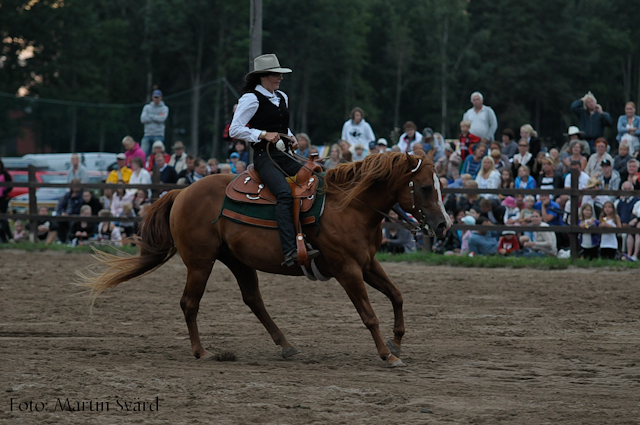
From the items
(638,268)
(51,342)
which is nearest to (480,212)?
(638,268)

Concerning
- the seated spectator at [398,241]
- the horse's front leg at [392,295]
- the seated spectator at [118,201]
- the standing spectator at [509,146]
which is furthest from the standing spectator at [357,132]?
the horse's front leg at [392,295]

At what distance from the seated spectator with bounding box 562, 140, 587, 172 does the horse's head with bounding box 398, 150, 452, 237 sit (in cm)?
850

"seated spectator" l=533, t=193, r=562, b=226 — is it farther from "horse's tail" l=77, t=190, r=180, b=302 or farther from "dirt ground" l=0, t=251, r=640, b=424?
"horse's tail" l=77, t=190, r=180, b=302

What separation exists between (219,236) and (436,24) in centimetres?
5948

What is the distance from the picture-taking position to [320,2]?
61.3 meters

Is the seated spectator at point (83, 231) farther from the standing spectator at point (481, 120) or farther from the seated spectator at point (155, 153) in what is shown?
the standing spectator at point (481, 120)

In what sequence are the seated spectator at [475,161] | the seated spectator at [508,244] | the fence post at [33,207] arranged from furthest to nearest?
the fence post at [33,207], the seated spectator at [475,161], the seated spectator at [508,244]

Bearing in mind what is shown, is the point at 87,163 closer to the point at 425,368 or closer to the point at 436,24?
the point at 425,368

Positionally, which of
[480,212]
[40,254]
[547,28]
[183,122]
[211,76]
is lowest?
[40,254]

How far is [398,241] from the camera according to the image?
48.6ft

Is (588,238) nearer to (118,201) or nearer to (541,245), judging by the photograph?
(541,245)

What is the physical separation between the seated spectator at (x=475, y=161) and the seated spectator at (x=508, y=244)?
1985 mm

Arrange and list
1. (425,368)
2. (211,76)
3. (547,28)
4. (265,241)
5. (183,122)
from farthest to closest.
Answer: (547,28), (211,76), (183,122), (265,241), (425,368)

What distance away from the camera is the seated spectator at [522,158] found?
15.0 metres
